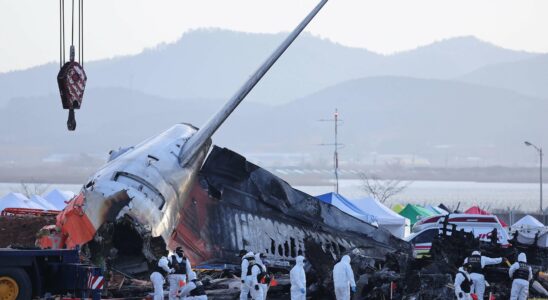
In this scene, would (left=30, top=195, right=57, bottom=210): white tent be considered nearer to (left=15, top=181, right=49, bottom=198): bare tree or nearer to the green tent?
the green tent

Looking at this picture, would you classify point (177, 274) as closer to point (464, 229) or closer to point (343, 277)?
point (343, 277)

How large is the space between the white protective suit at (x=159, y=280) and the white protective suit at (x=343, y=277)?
4392 mm

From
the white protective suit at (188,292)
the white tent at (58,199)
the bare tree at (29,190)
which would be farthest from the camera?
the bare tree at (29,190)

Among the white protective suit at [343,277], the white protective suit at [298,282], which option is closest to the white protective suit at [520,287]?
the white protective suit at [343,277]

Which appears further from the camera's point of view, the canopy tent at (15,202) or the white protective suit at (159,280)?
the canopy tent at (15,202)

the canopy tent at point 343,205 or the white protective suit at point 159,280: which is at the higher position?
the canopy tent at point 343,205

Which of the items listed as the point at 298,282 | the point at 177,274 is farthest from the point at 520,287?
the point at 177,274

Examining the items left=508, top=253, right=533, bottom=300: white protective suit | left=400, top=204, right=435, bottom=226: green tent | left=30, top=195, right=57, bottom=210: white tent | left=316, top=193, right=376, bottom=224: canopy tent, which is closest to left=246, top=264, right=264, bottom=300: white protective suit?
left=508, top=253, right=533, bottom=300: white protective suit

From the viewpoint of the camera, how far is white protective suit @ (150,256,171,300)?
25.9m

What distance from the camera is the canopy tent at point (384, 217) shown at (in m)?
48.8

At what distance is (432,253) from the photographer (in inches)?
1270

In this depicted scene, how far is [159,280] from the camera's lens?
1018 inches

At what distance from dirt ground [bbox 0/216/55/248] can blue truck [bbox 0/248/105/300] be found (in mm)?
9040

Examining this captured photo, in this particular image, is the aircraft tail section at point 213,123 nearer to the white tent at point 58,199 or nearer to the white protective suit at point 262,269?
the white protective suit at point 262,269
